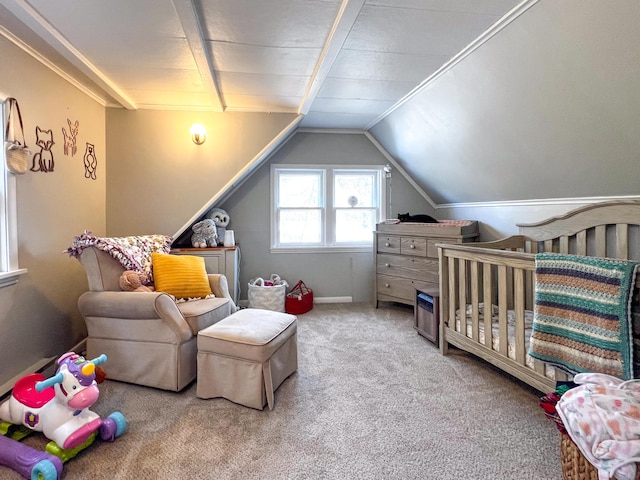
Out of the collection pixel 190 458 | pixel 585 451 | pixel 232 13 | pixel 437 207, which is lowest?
pixel 190 458

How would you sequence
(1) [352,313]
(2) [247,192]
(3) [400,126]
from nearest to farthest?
(3) [400,126]
(1) [352,313]
(2) [247,192]

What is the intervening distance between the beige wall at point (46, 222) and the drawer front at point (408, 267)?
294 cm

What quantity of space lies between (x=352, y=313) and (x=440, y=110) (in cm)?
225

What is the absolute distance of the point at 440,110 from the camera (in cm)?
307

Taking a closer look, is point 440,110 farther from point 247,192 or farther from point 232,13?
point 247,192

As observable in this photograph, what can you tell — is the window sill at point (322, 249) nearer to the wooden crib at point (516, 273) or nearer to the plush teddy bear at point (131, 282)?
the wooden crib at point (516, 273)

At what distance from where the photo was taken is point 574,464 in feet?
4.41

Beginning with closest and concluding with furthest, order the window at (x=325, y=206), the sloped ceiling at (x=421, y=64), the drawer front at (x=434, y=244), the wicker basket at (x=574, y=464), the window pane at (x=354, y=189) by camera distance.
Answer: the wicker basket at (x=574, y=464), the sloped ceiling at (x=421, y=64), the drawer front at (x=434, y=244), the window at (x=325, y=206), the window pane at (x=354, y=189)

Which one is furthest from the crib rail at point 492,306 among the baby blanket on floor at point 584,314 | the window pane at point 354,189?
the window pane at point 354,189

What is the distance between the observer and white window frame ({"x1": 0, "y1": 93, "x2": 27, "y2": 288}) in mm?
2162

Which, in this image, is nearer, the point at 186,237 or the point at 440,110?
the point at 440,110

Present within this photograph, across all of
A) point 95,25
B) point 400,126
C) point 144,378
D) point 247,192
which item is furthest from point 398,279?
point 95,25

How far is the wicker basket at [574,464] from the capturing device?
1.28 metres

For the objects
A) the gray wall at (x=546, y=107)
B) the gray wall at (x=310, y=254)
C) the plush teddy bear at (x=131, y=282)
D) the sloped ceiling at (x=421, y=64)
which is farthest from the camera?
the gray wall at (x=310, y=254)
